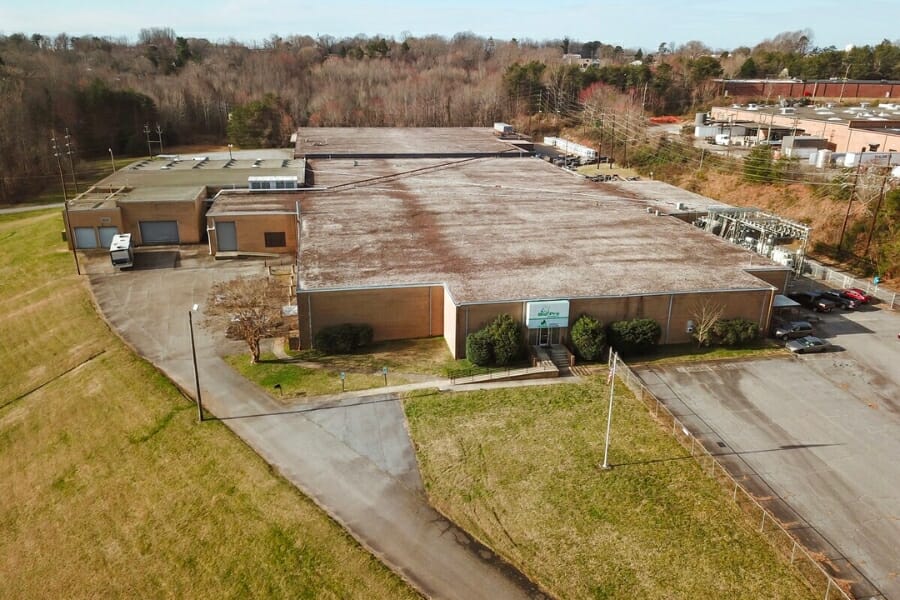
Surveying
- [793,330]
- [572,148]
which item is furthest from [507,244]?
[572,148]

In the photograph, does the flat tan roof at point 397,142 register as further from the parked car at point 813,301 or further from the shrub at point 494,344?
the shrub at point 494,344

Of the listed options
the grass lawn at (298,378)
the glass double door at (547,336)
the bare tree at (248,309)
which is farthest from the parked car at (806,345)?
the bare tree at (248,309)

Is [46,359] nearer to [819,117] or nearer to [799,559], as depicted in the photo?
[799,559]

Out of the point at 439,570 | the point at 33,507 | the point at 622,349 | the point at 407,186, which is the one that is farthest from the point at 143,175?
the point at 439,570

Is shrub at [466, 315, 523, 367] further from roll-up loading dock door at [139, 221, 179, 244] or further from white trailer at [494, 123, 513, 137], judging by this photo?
white trailer at [494, 123, 513, 137]

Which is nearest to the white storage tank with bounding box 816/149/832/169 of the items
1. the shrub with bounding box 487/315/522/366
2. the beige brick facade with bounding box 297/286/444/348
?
the shrub with bounding box 487/315/522/366

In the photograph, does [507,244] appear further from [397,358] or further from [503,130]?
[503,130]
